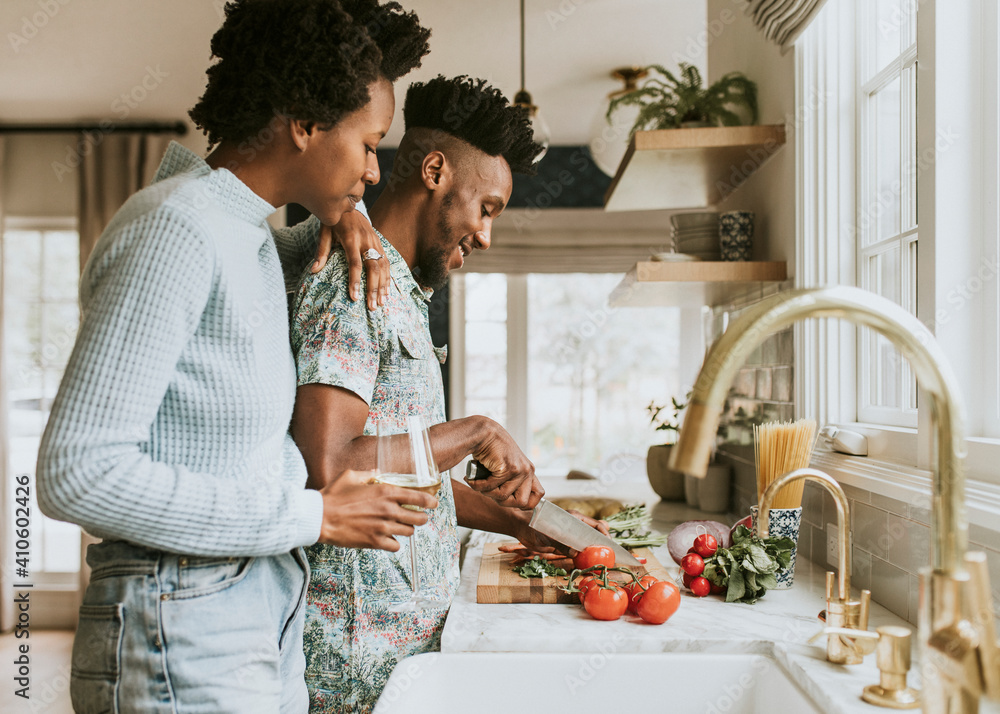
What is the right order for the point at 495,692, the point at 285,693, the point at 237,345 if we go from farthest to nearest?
the point at 495,692, the point at 285,693, the point at 237,345

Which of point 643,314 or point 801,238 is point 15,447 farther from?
point 801,238

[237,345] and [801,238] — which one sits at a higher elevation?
[801,238]

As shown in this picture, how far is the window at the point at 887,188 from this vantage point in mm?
1468

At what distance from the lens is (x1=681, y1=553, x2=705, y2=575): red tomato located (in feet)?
4.62

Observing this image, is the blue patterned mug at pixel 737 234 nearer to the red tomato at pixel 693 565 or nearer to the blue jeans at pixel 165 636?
the red tomato at pixel 693 565

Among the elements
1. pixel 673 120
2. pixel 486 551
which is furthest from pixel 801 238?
pixel 486 551

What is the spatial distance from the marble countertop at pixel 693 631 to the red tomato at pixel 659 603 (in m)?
0.02

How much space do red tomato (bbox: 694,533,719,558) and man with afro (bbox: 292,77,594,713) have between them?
303 mm

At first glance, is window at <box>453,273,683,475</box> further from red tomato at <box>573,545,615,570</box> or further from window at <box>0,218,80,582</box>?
red tomato at <box>573,545,615,570</box>

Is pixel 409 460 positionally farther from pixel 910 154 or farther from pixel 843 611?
pixel 910 154

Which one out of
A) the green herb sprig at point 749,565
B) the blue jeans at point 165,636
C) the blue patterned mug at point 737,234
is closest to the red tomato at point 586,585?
the green herb sprig at point 749,565

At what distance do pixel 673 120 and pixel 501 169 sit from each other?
2.75ft

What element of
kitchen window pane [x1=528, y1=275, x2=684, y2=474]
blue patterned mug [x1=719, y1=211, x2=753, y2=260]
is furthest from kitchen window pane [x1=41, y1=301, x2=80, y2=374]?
blue patterned mug [x1=719, y1=211, x2=753, y2=260]

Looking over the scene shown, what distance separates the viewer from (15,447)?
446cm
